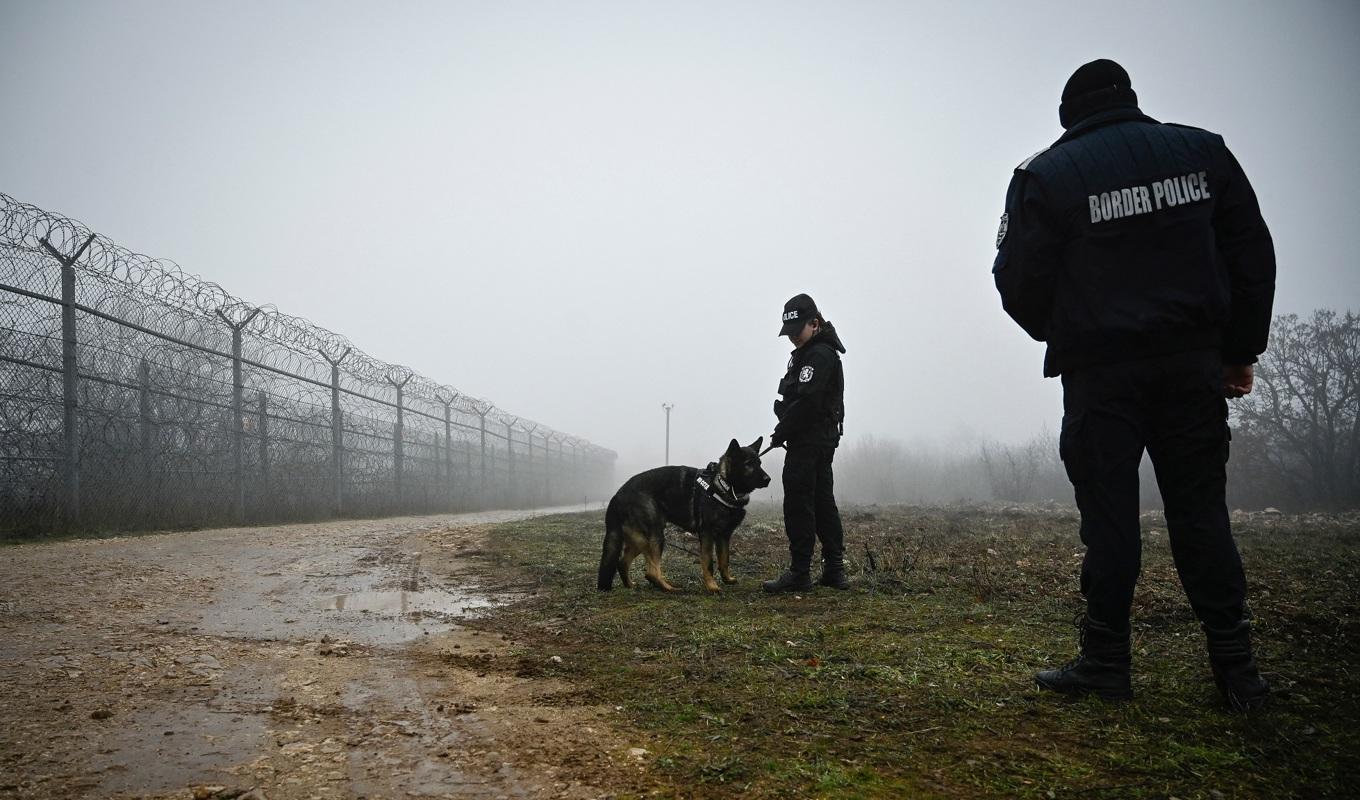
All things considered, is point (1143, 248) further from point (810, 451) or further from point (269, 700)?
point (269, 700)

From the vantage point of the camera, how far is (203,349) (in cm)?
1097

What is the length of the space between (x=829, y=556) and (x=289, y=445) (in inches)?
465

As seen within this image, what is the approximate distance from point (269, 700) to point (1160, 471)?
3.16m

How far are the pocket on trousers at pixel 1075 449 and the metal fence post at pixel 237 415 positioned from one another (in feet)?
40.1

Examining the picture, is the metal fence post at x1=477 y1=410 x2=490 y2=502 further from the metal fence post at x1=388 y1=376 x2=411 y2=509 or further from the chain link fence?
the chain link fence

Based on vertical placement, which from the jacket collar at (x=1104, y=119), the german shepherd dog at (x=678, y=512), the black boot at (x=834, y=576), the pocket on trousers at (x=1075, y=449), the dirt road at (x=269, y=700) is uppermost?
the jacket collar at (x=1104, y=119)

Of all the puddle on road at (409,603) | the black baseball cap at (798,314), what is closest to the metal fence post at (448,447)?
the puddle on road at (409,603)

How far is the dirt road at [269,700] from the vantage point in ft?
6.01

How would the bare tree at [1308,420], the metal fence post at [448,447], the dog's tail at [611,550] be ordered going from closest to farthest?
the dog's tail at [611,550], the bare tree at [1308,420], the metal fence post at [448,447]

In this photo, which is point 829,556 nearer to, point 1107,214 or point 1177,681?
point 1177,681

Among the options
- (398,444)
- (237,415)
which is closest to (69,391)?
(237,415)

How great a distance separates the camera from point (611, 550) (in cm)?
525

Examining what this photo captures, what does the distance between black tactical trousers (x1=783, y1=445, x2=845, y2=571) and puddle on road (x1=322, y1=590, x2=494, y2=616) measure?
84.9 inches

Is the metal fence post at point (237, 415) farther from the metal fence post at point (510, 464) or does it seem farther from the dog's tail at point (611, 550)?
the metal fence post at point (510, 464)
